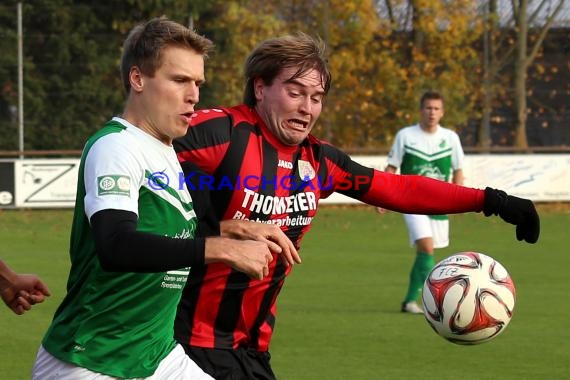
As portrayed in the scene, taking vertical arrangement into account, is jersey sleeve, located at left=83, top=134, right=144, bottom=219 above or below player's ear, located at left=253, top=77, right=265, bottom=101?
below

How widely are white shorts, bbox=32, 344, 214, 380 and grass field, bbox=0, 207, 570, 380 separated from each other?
10.9 ft

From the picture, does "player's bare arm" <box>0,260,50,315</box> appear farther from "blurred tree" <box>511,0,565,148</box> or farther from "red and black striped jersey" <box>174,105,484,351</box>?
"blurred tree" <box>511,0,565,148</box>

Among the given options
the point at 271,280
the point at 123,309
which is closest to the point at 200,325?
the point at 271,280

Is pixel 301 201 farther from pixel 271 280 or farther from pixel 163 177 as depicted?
pixel 163 177

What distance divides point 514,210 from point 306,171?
1.02m

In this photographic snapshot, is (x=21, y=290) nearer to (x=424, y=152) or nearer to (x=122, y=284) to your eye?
(x=122, y=284)

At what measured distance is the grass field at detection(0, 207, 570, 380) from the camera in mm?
7957

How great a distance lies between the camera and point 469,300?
6375mm

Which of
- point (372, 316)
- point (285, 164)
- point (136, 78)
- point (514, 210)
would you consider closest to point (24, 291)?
point (136, 78)

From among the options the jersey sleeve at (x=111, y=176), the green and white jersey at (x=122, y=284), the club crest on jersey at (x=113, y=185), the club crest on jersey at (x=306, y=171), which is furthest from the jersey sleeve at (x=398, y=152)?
the club crest on jersey at (x=113, y=185)

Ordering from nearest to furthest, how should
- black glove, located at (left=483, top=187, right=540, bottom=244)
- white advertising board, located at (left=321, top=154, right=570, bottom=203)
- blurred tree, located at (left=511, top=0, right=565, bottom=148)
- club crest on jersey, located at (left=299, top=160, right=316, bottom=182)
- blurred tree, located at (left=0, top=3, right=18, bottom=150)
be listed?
club crest on jersey, located at (left=299, top=160, right=316, bottom=182), black glove, located at (left=483, top=187, right=540, bottom=244), white advertising board, located at (left=321, top=154, right=570, bottom=203), blurred tree, located at (left=0, top=3, right=18, bottom=150), blurred tree, located at (left=511, top=0, right=565, bottom=148)

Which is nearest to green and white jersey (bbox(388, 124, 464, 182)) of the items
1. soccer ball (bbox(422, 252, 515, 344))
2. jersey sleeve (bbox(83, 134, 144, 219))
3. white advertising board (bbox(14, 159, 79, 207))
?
soccer ball (bbox(422, 252, 515, 344))

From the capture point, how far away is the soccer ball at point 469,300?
6.28 metres

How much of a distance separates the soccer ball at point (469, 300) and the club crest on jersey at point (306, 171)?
154 cm
